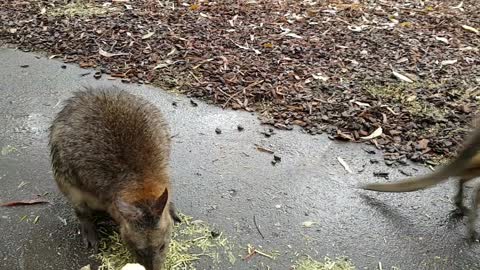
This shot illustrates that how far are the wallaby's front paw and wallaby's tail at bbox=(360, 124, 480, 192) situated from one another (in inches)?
76.7

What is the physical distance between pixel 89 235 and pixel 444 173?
7.63 feet

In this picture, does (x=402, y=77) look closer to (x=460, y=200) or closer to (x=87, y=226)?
(x=460, y=200)

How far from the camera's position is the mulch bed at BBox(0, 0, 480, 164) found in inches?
180

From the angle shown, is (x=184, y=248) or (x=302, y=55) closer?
(x=184, y=248)

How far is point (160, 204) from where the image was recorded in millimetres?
2713

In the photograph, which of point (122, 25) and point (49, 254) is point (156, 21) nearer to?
point (122, 25)

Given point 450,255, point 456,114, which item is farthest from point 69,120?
point 456,114

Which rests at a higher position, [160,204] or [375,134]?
[160,204]

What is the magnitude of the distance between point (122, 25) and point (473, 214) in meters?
4.66

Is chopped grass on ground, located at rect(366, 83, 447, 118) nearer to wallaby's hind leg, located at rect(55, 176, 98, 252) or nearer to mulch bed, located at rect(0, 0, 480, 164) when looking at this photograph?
mulch bed, located at rect(0, 0, 480, 164)

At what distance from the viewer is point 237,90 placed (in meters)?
5.04

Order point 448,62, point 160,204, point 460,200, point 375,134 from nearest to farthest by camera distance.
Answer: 1. point 160,204
2. point 460,200
3. point 375,134
4. point 448,62

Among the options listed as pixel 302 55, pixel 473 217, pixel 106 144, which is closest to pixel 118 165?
pixel 106 144

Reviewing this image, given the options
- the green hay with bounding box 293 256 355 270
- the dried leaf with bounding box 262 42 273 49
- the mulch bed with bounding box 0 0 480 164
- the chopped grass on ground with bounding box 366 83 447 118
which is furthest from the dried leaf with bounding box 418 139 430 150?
the dried leaf with bounding box 262 42 273 49
